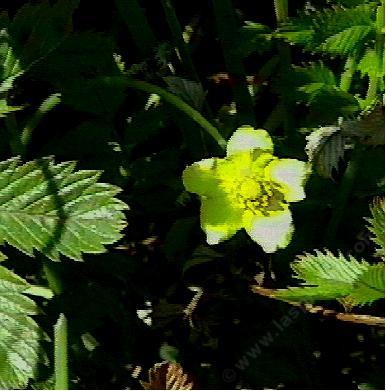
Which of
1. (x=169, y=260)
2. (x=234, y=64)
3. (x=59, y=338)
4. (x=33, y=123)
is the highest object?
(x=33, y=123)

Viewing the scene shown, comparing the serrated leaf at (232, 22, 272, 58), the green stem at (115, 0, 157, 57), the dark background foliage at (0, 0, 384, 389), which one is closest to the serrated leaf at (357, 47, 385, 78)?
the dark background foliage at (0, 0, 384, 389)

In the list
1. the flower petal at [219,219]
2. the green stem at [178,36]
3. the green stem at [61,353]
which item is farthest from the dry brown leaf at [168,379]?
the green stem at [178,36]

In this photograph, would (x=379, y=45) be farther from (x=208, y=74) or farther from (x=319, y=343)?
(x=208, y=74)

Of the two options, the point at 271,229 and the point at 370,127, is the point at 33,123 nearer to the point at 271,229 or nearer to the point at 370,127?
the point at 271,229

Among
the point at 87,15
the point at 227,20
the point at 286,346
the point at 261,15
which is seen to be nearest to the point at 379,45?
the point at 227,20

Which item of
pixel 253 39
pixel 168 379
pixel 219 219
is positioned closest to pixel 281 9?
pixel 253 39

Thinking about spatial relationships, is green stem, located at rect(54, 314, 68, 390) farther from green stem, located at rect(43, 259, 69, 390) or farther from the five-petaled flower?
the five-petaled flower

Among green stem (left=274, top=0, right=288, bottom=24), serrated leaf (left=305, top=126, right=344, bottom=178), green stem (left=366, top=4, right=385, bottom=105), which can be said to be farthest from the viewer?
green stem (left=274, top=0, right=288, bottom=24)
